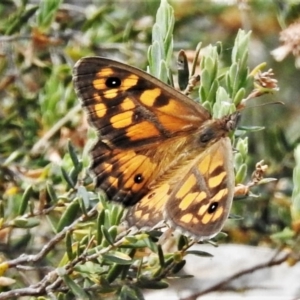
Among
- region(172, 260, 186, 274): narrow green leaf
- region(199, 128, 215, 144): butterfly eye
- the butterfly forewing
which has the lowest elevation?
region(172, 260, 186, 274): narrow green leaf

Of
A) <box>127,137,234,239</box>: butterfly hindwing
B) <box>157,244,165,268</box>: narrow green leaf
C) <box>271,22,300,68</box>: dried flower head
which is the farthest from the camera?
<box>271,22,300,68</box>: dried flower head

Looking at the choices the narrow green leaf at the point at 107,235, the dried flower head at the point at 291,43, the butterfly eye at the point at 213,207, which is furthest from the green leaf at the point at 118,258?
the dried flower head at the point at 291,43

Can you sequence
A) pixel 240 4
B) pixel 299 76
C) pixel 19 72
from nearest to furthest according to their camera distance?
pixel 240 4 → pixel 19 72 → pixel 299 76

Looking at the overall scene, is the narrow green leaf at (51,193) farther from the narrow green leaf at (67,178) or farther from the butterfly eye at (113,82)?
the butterfly eye at (113,82)

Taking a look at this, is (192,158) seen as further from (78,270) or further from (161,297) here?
(161,297)

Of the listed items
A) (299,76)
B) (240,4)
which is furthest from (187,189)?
(299,76)

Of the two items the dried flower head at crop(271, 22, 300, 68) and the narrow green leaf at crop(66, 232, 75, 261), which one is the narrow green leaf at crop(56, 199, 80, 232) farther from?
the dried flower head at crop(271, 22, 300, 68)

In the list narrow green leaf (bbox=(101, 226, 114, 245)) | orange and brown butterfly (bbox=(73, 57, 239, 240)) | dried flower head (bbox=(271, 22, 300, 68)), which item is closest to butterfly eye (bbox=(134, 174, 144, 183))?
orange and brown butterfly (bbox=(73, 57, 239, 240))

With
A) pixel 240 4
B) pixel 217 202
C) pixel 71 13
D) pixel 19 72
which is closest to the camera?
pixel 217 202

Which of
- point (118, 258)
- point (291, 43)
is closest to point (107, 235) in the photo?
point (118, 258)
